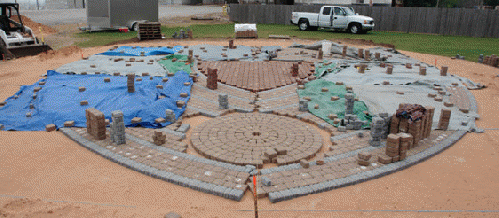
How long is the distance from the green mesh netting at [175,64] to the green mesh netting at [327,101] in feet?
12.8

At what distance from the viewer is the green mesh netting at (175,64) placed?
11.2 m

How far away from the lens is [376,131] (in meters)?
6.15

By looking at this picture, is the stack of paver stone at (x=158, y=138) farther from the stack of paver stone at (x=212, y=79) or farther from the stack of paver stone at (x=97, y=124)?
the stack of paver stone at (x=212, y=79)

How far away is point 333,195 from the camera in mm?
4875

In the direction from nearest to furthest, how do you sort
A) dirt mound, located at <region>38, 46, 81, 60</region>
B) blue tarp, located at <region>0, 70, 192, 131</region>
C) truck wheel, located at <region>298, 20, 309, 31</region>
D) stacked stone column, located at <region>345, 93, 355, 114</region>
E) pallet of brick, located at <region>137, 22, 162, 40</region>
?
blue tarp, located at <region>0, 70, 192, 131</region>
stacked stone column, located at <region>345, 93, 355, 114</region>
dirt mound, located at <region>38, 46, 81, 60</region>
pallet of brick, located at <region>137, 22, 162, 40</region>
truck wheel, located at <region>298, 20, 309, 31</region>

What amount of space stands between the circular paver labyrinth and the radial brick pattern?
2528 mm

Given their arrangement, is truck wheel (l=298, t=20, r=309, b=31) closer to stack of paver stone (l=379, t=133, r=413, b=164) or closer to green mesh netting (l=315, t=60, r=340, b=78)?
green mesh netting (l=315, t=60, r=340, b=78)

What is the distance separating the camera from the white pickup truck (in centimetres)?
2217

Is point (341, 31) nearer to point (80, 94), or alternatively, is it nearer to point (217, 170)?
point (80, 94)

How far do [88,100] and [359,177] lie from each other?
20.0ft

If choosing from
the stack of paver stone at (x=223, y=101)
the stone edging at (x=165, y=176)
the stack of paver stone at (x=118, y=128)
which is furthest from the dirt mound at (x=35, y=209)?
the stack of paver stone at (x=223, y=101)

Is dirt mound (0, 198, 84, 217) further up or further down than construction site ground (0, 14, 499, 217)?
further down

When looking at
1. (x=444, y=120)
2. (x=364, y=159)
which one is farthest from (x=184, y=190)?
(x=444, y=120)

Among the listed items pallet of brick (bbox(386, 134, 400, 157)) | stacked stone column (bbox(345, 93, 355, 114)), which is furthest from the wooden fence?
pallet of brick (bbox(386, 134, 400, 157))
